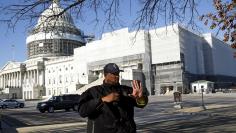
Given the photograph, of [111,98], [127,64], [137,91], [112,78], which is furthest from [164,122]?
[127,64]

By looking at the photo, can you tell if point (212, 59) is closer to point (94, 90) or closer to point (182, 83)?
point (182, 83)

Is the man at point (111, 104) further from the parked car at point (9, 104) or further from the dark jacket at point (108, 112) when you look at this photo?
the parked car at point (9, 104)

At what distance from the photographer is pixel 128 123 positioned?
4.77 m

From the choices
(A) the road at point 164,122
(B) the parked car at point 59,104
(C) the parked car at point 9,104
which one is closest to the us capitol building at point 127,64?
(C) the parked car at point 9,104

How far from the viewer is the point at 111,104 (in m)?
4.75

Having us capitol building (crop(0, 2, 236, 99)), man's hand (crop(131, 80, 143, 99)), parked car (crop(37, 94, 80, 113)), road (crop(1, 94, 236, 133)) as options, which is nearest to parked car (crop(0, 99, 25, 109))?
us capitol building (crop(0, 2, 236, 99))

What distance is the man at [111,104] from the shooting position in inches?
185

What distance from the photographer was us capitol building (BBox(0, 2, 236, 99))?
112m

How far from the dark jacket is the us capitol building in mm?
75687

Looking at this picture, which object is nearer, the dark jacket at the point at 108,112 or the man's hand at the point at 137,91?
the dark jacket at the point at 108,112

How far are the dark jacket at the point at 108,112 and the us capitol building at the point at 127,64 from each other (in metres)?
75.7

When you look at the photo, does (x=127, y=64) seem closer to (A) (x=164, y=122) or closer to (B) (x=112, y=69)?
(A) (x=164, y=122)

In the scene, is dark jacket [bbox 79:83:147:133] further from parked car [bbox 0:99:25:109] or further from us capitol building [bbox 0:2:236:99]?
us capitol building [bbox 0:2:236:99]

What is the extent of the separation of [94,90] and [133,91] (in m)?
0.50
